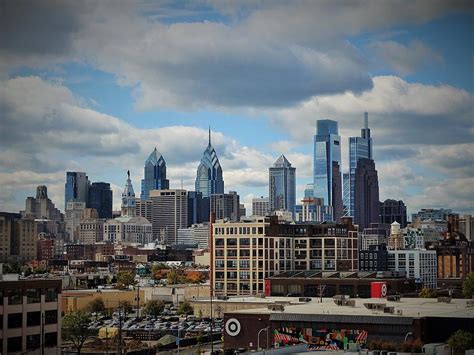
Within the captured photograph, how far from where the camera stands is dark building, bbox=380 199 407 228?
172 meters

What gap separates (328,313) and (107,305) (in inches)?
1059

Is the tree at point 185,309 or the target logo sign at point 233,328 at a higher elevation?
the target logo sign at point 233,328

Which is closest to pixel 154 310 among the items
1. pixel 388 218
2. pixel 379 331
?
pixel 379 331

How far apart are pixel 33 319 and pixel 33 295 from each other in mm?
710

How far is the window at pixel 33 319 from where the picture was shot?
2809cm

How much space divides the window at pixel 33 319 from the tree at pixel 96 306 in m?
22.9

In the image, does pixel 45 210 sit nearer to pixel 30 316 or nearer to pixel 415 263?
pixel 415 263

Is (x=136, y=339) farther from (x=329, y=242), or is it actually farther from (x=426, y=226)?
(x=426, y=226)

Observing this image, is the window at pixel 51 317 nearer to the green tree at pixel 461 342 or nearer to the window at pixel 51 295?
the window at pixel 51 295

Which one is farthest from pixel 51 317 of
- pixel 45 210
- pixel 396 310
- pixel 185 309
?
pixel 45 210

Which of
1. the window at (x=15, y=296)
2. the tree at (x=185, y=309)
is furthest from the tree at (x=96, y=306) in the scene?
the window at (x=15, y=296)

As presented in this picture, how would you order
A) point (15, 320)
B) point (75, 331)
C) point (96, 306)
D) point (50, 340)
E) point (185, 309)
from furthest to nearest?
point (96, 306) < point (185, 309) < point (75, 331) < point (50, 340) < point (15, 320)

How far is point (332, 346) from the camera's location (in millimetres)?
28344

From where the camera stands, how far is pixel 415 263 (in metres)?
83.6
